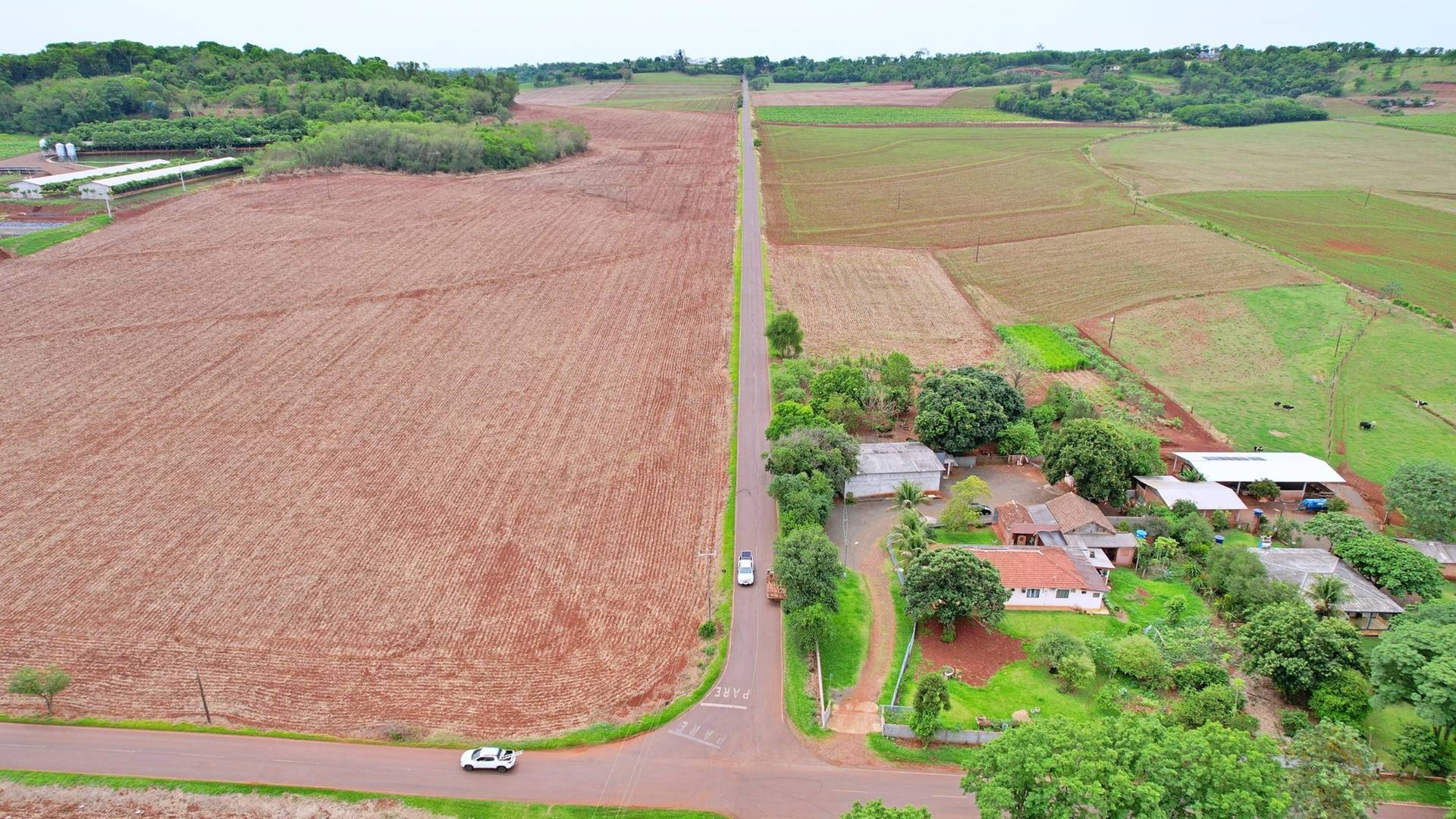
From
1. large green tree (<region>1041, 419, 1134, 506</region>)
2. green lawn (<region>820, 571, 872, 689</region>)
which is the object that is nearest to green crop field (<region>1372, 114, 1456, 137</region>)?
large green tree (<region>1041, 419, 1134, 506</region>)

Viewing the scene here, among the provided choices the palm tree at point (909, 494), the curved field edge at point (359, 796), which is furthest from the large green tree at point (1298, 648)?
the curved field edge at point (359, 796)

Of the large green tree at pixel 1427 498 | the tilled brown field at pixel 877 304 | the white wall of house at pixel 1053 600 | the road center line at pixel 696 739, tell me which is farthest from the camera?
the tilled brown field at pixel 877 304

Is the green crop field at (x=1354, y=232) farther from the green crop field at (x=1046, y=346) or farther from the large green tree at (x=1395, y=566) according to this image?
the large green tree at (x=1395, y=566)

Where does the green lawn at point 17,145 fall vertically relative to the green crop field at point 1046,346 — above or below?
above

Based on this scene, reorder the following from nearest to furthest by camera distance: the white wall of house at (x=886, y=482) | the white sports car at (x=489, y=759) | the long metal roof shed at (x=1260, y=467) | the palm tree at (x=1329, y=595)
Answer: the white sports car at (x=489, y=759)
the palm tree at (x=1329, y=595)
the white wall of house at (x=886, y=482)
the long metal roof shed at (x=1260, y=467)

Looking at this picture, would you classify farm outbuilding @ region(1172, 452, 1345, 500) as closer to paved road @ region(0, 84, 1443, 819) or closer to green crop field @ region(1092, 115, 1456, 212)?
paved road @ region(0, 84, 1443, 819)

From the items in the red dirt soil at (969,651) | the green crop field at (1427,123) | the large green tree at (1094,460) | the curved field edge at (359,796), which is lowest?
the curved field edge at (359,796)
